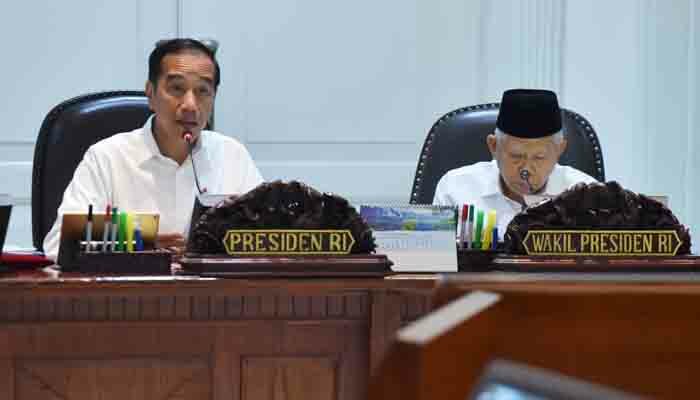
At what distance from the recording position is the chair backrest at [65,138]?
2.68 meters

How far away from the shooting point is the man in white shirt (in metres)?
2.72

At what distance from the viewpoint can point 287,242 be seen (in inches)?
67.2

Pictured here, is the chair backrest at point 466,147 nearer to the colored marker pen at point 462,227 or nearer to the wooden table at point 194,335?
the colored marker pen at point 462,227

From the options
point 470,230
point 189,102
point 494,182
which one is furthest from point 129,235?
point 494,182

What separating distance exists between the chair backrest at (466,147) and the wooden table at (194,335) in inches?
45.7

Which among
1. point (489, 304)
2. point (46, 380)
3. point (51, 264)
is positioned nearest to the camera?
point (489, 304)

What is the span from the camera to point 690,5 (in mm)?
3709

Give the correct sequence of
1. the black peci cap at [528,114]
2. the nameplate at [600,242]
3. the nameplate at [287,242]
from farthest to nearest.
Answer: the black peci cap at [528,114] → the nameplate at [600,242] → the nameplate at [287,242]

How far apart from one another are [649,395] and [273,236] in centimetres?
121

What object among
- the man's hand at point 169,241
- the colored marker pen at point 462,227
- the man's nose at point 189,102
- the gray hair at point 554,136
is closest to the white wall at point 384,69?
the man's nose at point 189,102

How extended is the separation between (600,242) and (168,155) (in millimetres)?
1327

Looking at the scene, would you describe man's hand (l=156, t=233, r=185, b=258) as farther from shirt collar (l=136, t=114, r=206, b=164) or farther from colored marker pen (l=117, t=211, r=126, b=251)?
shirt collar (l=136, t=114, r=206, b=164)

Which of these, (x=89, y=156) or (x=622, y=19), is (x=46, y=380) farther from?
(x=622, y=19)

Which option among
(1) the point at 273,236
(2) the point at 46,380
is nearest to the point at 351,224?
(1) the point at 273,236
